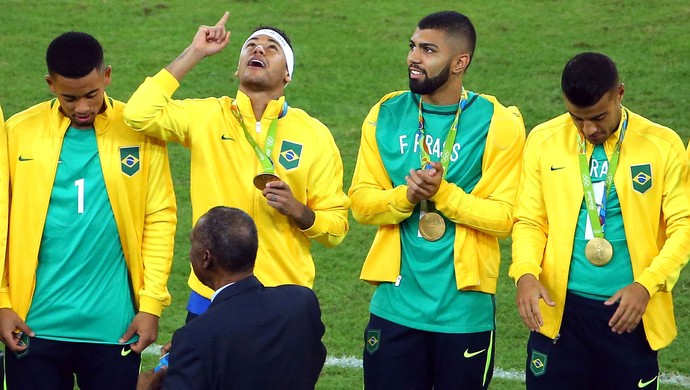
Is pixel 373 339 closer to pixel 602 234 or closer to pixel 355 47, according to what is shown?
pixel 602 234

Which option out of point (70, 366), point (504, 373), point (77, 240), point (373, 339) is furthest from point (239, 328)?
point (504, 373)

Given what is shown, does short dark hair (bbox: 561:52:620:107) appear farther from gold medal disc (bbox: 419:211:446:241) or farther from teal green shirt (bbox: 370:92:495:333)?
gold medal disc (bbox: 419:211:446:241)

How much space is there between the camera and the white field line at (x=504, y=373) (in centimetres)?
801

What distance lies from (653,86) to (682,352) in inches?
183

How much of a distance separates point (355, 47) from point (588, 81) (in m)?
7.98

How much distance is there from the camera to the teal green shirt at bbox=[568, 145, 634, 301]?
18.9ft

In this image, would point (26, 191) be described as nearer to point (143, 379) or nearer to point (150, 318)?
point (150, 318)

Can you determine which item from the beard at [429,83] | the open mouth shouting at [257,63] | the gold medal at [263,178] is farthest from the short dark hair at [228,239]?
the beard at [429,83]

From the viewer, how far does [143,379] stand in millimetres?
4918

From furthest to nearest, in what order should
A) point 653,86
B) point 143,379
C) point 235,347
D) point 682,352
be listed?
point 653,86, point 682,352, point 143,379, point 235,347

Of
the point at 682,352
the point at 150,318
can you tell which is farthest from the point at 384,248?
the point at 682,352

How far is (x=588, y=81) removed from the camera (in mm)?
5641

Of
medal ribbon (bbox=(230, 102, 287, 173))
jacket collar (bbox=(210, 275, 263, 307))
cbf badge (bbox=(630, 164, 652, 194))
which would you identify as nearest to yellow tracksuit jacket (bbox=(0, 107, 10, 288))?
medal ribbon (bbox=(230, 102, 287, 173))

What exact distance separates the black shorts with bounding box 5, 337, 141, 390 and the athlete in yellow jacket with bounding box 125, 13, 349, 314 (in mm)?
391
